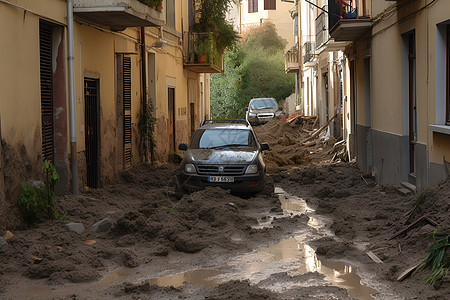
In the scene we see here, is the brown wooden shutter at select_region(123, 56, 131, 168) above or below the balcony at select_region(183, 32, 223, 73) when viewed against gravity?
below

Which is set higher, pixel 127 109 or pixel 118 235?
pixel 127 109

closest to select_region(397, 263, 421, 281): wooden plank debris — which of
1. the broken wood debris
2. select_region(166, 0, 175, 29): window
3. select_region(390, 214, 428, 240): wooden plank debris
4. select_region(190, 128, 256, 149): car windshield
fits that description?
the broken wood debris

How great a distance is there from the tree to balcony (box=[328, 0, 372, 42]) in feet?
115

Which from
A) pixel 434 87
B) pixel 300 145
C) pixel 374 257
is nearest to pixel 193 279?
pixel 374 257

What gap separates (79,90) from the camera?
12938mm

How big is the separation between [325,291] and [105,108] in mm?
9499

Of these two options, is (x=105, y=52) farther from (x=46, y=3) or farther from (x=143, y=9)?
(x=46, y=3)

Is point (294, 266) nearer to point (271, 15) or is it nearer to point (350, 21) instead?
point (350, 21)

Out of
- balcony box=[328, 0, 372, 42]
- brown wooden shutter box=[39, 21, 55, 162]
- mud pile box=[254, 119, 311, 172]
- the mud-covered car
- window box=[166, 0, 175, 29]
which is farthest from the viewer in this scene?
the mud-covered car

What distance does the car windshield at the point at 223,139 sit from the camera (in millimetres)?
13875

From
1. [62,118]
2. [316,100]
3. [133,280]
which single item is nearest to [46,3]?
[62,118]

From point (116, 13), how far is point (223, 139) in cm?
350

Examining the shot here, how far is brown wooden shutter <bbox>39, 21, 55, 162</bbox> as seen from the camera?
11.6 meters

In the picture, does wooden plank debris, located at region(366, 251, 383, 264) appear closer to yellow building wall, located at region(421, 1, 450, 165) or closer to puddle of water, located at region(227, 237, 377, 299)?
puddle of water, located at region(227, 237, 377, 299)
